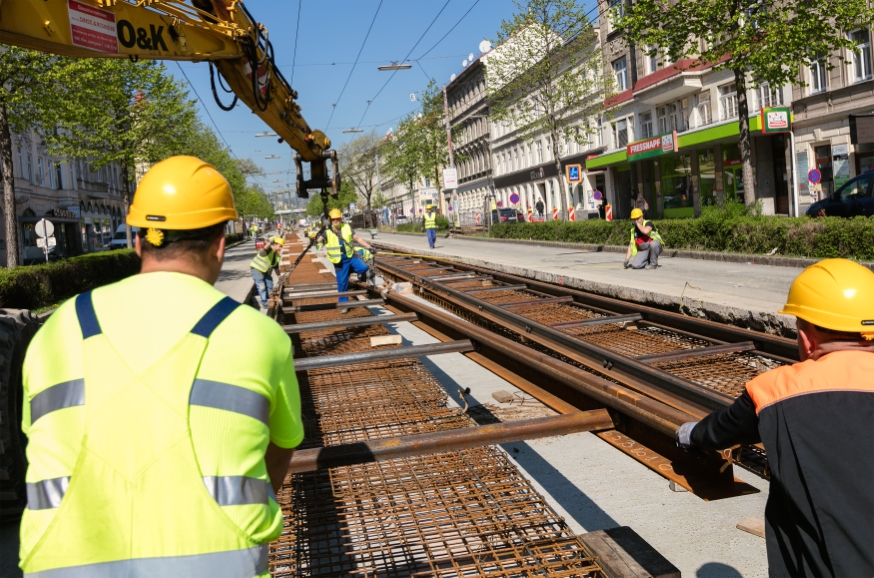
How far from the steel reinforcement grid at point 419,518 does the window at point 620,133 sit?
3910 centimetres

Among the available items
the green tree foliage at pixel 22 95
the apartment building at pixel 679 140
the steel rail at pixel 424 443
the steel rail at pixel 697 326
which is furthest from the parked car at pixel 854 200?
the green tree foliage at pixel 22 95

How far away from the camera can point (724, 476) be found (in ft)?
9.84

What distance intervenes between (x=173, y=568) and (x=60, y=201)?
57179 mm

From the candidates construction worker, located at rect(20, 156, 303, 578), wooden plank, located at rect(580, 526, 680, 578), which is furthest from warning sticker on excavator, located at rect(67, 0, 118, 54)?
wooden plank, located at rect(580, 526, 680, 578)

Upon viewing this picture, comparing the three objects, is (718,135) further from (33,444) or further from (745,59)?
(33,444)

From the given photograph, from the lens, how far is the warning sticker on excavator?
624 cm

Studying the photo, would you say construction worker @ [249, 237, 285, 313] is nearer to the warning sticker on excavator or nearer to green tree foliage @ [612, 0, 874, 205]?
the warning sticker on excavator

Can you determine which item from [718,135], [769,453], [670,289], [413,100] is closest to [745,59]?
[670,289]

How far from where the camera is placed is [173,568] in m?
1.61

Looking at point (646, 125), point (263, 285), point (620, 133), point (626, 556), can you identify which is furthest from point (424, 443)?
point (620, 133)

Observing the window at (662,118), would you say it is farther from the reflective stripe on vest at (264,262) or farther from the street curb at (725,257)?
the reflective stripe on vest at (264,262)

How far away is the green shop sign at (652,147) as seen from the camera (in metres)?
34.9

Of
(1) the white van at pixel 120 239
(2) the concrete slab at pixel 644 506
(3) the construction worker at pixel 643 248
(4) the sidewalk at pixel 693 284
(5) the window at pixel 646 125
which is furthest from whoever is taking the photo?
(1) the white van at pixel 120 239

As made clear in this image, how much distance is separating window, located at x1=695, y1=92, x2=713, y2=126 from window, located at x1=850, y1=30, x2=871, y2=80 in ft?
28.1
